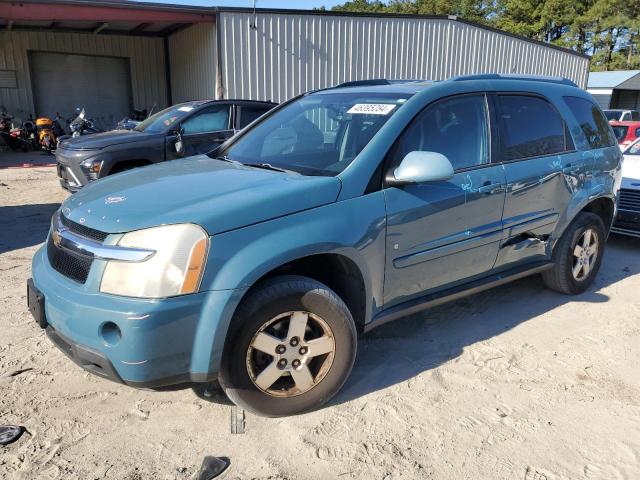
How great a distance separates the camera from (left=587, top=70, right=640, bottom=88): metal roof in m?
34.9

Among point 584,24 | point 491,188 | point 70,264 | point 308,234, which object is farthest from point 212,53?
point 584,24

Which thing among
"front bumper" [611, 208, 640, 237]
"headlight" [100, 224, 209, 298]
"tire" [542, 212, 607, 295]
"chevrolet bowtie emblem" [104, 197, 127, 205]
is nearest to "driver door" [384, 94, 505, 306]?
"tire" [542, 212, 607, 295]

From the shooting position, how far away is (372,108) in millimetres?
3453

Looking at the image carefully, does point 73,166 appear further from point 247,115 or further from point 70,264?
point 70,264

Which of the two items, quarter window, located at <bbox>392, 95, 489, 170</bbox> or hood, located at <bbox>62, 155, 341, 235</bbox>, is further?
quarter window, located at <bbox>392, 95, 489, 170</bbox>

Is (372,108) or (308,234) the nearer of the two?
(308,234)

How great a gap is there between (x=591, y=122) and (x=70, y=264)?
4.31 m

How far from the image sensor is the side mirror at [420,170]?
2.98m

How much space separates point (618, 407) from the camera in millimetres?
3072

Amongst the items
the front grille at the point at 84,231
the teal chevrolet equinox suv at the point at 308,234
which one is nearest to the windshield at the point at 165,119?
the teal chevrolet equinox suv at the point at 308,234

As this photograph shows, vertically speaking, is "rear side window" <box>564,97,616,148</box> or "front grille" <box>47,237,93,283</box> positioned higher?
"rear side window" <box>564,97,616,148</box>

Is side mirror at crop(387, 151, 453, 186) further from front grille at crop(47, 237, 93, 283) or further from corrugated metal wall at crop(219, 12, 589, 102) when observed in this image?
corrugated metal wall at crop(219, 12, 589, 102)

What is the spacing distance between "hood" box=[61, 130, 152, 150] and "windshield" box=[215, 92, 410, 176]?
3.82m

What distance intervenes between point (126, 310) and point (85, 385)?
3.74ft
